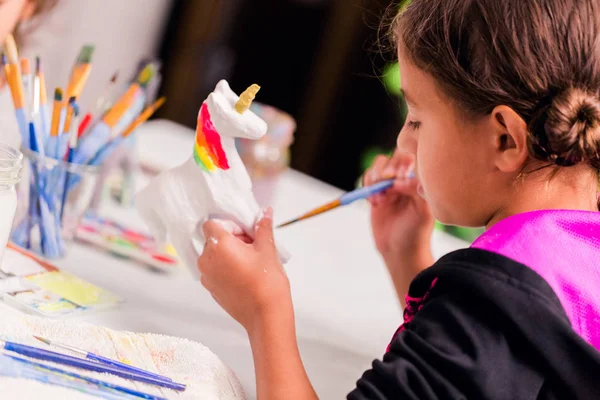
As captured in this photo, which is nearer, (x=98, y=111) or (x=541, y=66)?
(x=541, y=66)

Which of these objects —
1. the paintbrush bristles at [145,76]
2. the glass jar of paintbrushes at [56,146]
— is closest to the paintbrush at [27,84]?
the glass jar of paintbrushes at [56,146]

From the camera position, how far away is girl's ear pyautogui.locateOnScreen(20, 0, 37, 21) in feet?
2.79

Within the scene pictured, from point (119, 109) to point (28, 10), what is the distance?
20 centimetres

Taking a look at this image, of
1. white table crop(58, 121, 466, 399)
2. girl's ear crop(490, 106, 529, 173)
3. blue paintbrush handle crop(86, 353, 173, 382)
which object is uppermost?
girl's ear crop(490, 106, 529, 173)

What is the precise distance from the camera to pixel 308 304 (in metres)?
0.83

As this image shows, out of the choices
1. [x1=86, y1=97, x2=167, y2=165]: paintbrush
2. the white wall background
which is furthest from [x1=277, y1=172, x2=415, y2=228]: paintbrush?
the white wall background

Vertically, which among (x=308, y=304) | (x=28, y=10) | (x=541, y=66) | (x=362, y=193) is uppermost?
(x=541, y=66)

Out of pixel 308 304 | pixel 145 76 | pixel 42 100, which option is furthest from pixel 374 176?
pixel 42 100

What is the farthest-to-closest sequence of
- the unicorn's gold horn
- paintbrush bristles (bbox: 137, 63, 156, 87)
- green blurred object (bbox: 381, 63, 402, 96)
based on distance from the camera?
1. green blurred object (bbox: 381, 63, 402, 96)
2. paintbrush bristles (bbox: 137, 63, 156, 87)
3. the unicorn's gold horn

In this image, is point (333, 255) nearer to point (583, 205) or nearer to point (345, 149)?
point (583, 205)

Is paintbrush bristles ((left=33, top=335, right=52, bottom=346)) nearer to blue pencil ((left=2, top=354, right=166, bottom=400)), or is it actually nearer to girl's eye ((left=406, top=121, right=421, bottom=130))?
blue pencil ((left=2, top=354, right=166, bottom=400))

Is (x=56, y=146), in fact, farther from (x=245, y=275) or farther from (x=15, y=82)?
(x=245, y=275)

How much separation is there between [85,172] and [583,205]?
48cm

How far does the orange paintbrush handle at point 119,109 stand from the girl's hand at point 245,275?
0.18 m
